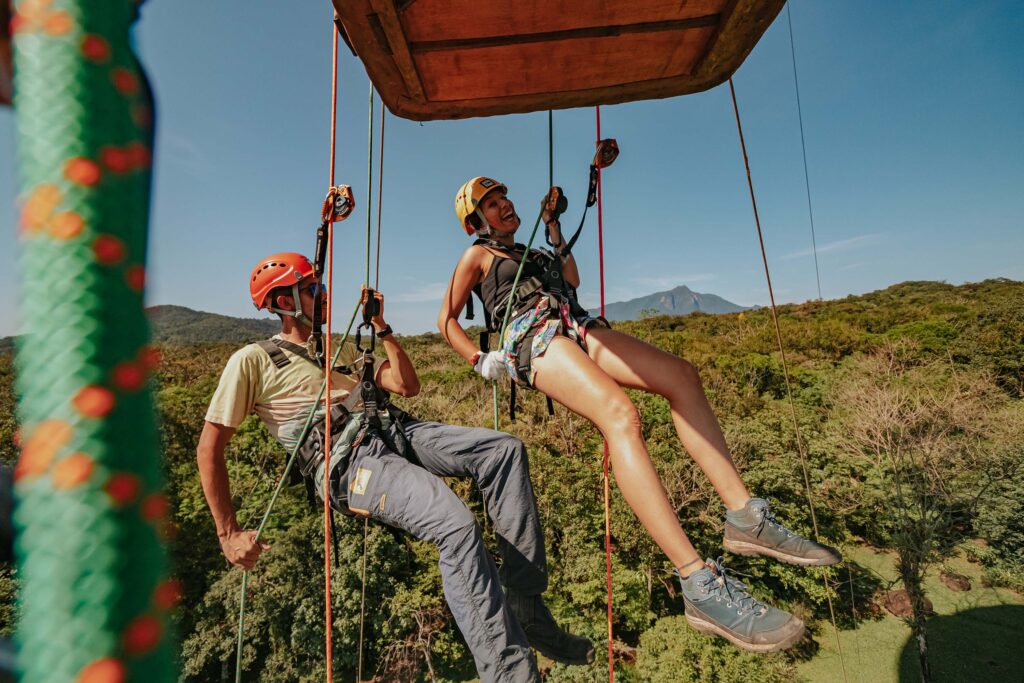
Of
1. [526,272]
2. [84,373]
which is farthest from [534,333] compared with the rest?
[84,373]

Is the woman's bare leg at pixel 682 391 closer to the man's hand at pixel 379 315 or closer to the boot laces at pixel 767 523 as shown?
the boot laces at pixel 767 523

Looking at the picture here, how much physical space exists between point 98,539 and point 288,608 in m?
13.1

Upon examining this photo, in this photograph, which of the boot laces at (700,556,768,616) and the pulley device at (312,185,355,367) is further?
the pulley device at (312,185,355,367)

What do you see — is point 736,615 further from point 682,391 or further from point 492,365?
point 492,365

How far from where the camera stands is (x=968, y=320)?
24.2m

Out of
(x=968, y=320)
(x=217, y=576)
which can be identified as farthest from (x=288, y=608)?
(x=968, y=320)

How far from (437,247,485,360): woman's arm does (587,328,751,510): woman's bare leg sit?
75 centimetres

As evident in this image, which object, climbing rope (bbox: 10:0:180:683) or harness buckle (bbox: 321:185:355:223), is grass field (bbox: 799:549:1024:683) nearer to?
harness buckle (bbox: 321:185:355:223)

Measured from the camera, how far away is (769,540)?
2.10 m

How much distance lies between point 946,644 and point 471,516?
1572 centimetres

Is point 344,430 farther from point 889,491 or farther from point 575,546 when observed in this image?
point 889,491

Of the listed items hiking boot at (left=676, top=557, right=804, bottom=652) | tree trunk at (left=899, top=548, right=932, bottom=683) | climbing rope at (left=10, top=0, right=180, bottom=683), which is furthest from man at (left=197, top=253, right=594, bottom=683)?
tree trunk at (left=899, top=548, right=932, bottom=683)

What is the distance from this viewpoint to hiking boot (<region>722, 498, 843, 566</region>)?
80.7 inches

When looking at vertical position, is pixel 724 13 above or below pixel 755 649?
above
